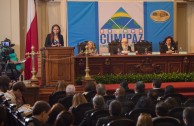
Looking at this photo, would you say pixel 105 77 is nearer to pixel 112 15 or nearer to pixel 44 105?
pixel 112 15

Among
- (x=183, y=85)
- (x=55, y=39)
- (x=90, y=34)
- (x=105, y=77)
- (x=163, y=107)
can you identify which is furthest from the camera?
(x=90, y=34)

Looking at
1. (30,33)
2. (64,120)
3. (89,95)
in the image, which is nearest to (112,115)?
(64,120)

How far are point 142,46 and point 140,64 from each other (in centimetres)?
179

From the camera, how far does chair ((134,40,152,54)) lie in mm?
14248

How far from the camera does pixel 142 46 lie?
573 inches

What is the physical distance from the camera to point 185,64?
13.1 metres

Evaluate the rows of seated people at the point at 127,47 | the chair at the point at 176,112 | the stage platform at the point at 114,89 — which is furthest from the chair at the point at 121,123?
the rows of seated people at the point at 127,47

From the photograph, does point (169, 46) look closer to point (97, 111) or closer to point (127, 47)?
point (127, 47)

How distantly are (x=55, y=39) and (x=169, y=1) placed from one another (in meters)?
5.28

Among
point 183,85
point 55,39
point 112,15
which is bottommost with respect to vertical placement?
point 183,85

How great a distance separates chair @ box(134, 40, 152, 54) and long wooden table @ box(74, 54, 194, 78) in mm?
1197

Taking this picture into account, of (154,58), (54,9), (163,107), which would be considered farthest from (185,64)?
(163,107)

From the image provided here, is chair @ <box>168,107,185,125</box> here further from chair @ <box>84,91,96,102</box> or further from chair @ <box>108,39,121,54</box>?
chair @ <box>108,39,121,54</box>

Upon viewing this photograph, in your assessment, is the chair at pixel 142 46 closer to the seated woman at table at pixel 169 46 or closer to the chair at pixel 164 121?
the seated woman at table at pixel 169 46
